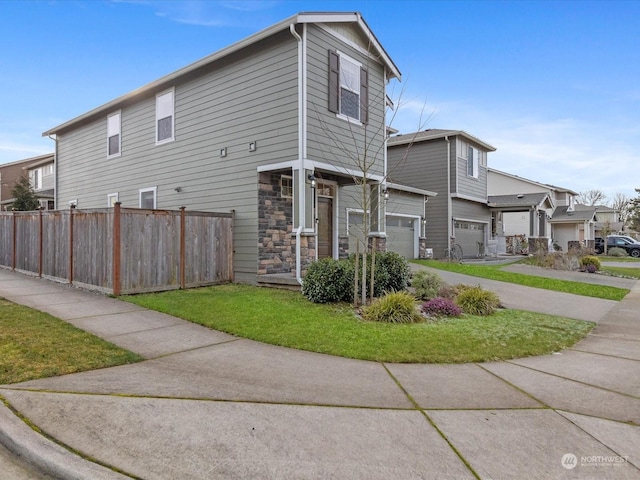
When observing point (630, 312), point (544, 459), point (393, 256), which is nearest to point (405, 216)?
point (393, 256)

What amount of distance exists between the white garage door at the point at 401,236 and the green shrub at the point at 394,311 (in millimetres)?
8826

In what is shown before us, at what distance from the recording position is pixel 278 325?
6.10 m

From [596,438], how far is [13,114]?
75.8 ft

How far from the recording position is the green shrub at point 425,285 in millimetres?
8780

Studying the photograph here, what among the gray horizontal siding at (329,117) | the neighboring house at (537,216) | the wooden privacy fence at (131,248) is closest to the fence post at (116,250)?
the wooden privacy fence at (131,248)

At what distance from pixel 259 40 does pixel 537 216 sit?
21512mm

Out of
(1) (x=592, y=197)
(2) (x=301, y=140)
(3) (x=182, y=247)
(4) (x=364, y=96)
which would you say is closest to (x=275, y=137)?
(2) (x=301, y=140)

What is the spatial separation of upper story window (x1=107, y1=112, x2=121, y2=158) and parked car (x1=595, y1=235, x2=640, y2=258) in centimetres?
3559

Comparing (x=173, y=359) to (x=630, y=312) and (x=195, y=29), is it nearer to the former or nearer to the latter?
(x=630, y=312)

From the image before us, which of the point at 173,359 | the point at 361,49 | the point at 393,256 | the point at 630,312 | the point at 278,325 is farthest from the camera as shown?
the point at 361,49

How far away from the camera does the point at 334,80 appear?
10242 mm

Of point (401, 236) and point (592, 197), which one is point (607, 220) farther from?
point (401, 236)

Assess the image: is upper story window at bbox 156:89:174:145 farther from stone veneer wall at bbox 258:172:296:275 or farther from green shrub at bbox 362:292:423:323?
green shrub at bbox 362:292:423:323

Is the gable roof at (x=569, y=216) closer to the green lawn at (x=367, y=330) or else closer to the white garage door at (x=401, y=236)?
the white garage door at (x=401, y=236)
